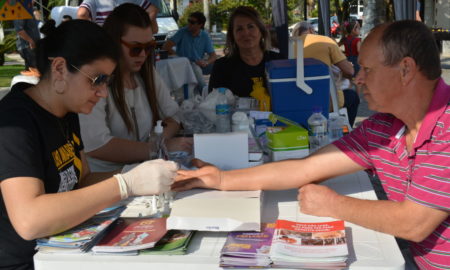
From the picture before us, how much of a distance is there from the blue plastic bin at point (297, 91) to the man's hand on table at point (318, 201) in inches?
44.7

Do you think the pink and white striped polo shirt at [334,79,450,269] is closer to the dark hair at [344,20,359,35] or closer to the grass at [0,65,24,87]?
the dark hair at [344,20,359,35]

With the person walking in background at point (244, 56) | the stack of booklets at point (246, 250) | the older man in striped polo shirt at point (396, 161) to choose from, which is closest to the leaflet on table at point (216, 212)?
the stack of booklets at point (246, 250)

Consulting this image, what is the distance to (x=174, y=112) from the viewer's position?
3100mm

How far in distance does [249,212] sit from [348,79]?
4332 millimetres

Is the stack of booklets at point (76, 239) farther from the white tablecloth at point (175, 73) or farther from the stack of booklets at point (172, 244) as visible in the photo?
the white tablecloth at point (175, 73)

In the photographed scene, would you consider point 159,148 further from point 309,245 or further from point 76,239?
point 309,245

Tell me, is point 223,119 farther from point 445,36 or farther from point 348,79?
point 445,36

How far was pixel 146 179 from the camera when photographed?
160cm

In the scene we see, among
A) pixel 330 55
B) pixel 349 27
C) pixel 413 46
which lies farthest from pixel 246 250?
pixel 349 27

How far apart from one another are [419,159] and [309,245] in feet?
1.61

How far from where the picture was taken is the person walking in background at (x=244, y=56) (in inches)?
164

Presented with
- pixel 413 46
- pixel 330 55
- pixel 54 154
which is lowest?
pixel 54 154

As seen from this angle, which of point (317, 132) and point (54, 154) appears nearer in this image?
point (54, 154)

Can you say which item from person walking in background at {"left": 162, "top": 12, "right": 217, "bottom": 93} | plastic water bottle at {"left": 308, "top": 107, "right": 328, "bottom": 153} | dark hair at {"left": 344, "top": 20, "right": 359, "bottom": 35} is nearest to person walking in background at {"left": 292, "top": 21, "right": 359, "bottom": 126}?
plastic water bottle at {"left": 308, "top": 107, "right": 328, "bottom": 153}
